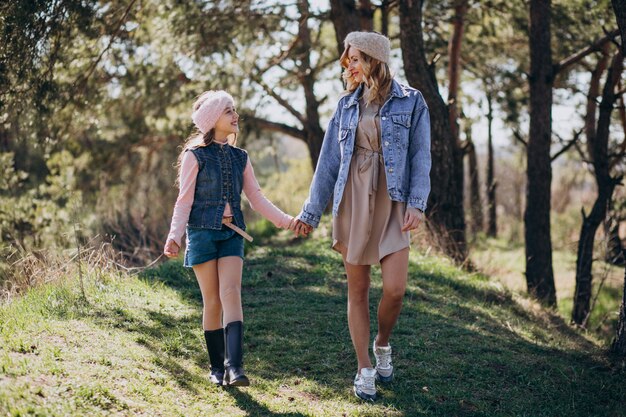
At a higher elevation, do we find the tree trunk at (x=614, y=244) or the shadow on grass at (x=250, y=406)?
the tree trunk at (x=614, y=244)

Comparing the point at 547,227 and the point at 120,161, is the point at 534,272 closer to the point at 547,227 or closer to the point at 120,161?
the point at 547,227

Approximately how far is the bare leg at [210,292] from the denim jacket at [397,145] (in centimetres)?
69

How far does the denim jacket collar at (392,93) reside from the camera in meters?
4.94

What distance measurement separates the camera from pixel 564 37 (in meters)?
13.6

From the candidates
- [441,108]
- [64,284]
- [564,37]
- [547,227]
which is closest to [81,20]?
[64,284]

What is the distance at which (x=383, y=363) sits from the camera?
209 inches

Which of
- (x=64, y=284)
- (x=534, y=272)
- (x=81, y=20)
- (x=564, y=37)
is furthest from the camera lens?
(x=564, y=37)

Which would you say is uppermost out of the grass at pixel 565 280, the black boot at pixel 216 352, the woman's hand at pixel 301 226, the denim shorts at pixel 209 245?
the woman's hand at pixel 301 226

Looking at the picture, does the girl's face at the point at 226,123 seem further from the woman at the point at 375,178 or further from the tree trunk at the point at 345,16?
the tree trunk at the point at 345,16

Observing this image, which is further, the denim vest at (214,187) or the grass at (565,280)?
the grass at (565,280)

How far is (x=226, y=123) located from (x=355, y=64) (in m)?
0.90

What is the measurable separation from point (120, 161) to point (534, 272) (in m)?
8.98

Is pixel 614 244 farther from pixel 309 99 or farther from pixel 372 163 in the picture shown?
pixel 372 163

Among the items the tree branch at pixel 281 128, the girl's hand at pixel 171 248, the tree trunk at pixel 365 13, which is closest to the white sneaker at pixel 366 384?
the girl's hand at pixel 171 248
